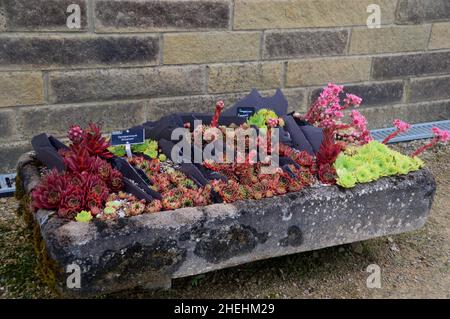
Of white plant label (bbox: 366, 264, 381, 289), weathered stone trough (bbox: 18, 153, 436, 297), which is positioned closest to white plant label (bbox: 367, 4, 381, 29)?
weathered stone trough (bbox: 18, 153, 436, 297)

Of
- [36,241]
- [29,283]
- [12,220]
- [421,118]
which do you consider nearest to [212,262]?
[36,241]

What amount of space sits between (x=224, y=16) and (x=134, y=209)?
2.06 meters

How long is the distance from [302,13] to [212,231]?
95.0 inches

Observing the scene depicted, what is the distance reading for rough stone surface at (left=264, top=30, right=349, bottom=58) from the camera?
4.32m

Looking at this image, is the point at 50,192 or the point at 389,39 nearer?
the point at 50,192

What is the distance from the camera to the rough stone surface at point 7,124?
145 inches

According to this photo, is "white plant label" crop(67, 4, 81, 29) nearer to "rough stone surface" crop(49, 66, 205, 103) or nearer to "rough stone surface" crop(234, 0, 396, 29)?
"rough stone surface" crop(49, 66, 205, 103)

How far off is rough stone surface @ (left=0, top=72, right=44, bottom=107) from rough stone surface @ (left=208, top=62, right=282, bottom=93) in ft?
4.17

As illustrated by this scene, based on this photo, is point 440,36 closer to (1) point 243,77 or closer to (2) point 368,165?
(1) point 243,77

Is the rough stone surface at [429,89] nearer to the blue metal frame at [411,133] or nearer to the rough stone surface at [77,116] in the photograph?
the blue metal frame at [411,133]

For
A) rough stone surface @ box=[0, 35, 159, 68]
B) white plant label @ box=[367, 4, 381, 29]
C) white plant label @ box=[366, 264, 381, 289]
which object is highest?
white plant label @ box=[367, 4, 381, 29]

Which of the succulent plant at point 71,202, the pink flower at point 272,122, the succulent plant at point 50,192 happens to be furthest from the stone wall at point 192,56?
the succulent plant at point 71,202

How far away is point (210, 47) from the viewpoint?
4.11 metres

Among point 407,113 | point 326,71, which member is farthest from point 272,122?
point 407,113
